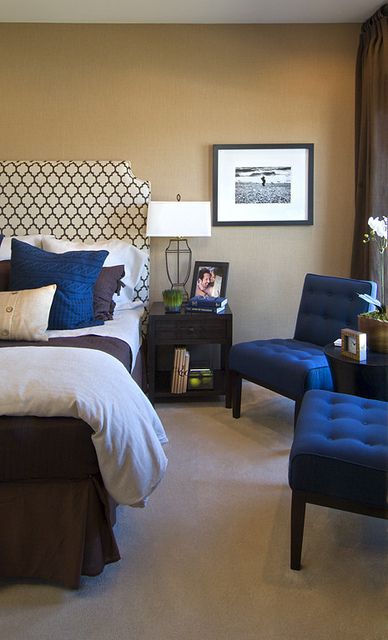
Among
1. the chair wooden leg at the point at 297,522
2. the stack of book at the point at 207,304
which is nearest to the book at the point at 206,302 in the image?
the stack of book at the point at 207,304

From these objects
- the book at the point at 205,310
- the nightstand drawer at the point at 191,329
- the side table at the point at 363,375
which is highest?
the book at the point at 205,310

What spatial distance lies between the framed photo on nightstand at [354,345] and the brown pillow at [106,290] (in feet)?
4.79

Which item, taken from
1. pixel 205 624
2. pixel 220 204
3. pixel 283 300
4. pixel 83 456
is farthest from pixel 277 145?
pixel 205 624

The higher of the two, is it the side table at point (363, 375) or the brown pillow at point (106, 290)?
the brown pillow at point (106, 290)

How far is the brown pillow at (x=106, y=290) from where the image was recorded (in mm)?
3543

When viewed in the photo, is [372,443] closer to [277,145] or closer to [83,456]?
[83,456]

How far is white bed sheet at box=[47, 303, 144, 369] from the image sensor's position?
314 cm

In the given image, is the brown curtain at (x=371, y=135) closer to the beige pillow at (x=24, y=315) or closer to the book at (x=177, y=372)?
the book at (x=177, y=372)

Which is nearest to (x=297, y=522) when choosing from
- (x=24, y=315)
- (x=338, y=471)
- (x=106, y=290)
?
(x=338, y=471)

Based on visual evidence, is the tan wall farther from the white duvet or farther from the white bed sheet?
the white duvet

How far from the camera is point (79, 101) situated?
4168 millimetres

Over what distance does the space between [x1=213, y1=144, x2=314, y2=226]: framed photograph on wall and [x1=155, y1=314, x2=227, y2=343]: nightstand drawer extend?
88 cm

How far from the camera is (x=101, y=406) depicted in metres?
1.97

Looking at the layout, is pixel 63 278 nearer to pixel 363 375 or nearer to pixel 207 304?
pixel 207 304
